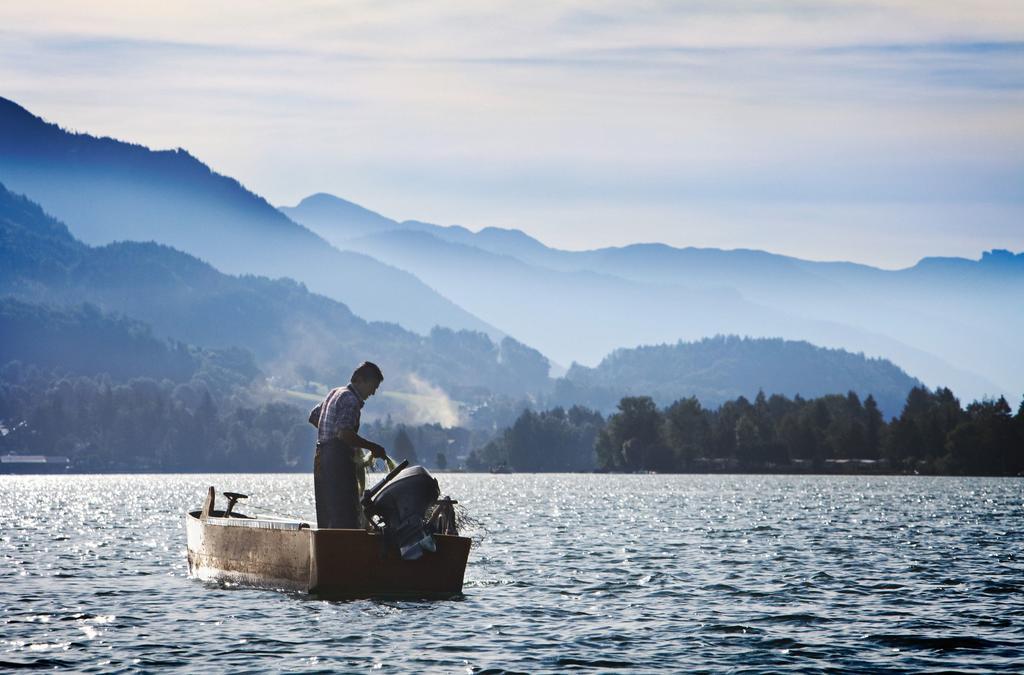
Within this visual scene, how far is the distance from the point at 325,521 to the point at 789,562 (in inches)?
895

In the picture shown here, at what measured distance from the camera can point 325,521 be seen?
3984 centimetres

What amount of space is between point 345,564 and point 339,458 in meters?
3.37

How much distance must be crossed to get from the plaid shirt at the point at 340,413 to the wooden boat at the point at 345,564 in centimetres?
268

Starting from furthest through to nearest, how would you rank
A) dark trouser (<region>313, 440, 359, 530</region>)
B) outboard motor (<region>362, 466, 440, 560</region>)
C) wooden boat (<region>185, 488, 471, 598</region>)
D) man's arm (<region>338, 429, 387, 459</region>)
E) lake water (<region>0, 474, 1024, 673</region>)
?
dark trouser (<region>313, 440, 359, 530</region>)
man's arm (<region>338, 429, 387, 459</region>)
wooden boat (<region>185, 488, 471, 598</region>)
outboard motor (<region>362, 466, 440, 560</region>)
lake water (<region>0, 474, 1024, 673</region>)

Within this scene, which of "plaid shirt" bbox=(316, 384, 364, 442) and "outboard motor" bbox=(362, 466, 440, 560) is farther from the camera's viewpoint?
"plaid shirt" bbox=(316, 384, 364, 442)

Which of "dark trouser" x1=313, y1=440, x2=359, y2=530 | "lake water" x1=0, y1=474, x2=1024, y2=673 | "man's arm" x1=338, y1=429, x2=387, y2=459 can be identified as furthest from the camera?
"dark trouser" x1=313, y1=440, x2=359, y2=530

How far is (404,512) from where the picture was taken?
37.7 metres

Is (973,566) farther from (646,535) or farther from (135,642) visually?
(135,642)

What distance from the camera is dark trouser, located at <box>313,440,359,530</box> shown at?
39719mm

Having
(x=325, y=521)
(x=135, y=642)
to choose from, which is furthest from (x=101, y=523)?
(x=135, y=642)

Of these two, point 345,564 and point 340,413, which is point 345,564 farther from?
point 340,413

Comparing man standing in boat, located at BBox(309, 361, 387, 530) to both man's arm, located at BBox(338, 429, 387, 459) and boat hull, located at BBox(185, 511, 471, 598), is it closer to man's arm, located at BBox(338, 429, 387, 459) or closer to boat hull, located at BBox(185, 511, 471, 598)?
man's arm, located at BBox(338, 429, 387, 459)

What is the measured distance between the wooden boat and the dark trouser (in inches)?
27.8

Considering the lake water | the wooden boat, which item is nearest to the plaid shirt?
the wooden boat
